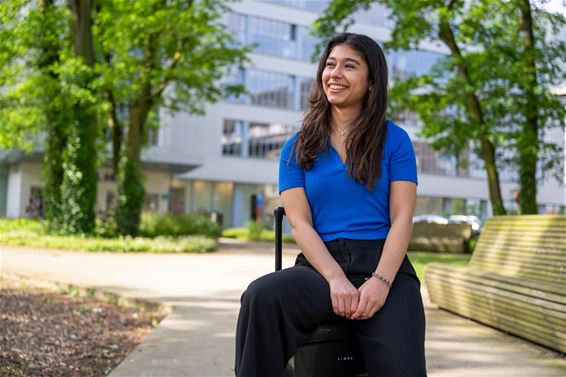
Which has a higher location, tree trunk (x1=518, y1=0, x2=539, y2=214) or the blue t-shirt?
tree trunk (x1=518, y1=0, x2=539, y2=214)

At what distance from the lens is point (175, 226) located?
26516 mm

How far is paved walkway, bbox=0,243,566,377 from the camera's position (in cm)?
467

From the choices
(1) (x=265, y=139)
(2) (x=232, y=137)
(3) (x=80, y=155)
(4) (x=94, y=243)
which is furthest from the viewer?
(1) (x=265, y=139)

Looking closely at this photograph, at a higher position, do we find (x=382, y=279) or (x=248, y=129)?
(x=248, y=129)

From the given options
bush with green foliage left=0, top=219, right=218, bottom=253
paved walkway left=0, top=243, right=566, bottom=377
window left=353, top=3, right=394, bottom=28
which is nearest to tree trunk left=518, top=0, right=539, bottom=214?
paved walkway left=0, top=243, right=566, bottom=377

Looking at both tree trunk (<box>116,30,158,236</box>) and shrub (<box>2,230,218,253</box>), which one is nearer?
shrub (<box>2,230,218,253</box>)

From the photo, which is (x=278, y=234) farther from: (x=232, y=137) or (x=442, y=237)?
(x=232, y=137)

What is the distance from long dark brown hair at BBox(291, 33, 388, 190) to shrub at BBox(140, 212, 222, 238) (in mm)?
22349

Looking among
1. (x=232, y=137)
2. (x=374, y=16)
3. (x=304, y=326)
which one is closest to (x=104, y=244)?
(x=304, y=326)

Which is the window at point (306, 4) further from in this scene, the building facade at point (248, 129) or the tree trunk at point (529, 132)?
the tree trunk at point (529, 132)

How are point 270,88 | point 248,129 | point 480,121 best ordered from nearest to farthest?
1. point 480,121
2. point 248,129
3. point 270,88

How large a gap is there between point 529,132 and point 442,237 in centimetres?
675

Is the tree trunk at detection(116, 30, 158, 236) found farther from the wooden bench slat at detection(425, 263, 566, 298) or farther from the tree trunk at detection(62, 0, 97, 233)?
the wooden bench slat at detection(425, 263, 566, 298)

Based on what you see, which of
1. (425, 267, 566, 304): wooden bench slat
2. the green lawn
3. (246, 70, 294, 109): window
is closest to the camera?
(425, 267, 566, 304): wooden bench slat
